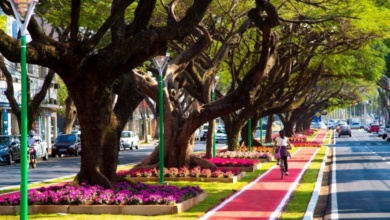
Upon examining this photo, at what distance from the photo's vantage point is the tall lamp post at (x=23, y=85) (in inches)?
496

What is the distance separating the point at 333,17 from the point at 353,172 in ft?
23.6

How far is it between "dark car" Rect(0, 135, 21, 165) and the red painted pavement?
15.9 meters

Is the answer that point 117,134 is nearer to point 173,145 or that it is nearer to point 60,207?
point 60,207

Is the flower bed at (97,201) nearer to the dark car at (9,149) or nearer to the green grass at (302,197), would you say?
the green grass at (302,197)

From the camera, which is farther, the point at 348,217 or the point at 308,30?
the point at 308,30

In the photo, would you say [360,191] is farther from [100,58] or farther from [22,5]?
[22,5]

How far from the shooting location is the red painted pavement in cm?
1809

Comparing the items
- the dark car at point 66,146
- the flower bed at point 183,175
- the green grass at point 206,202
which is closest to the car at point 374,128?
the dark car at point 66,146

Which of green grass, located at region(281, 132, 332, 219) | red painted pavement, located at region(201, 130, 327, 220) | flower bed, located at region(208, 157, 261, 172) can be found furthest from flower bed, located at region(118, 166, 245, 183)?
flower bed, located at region(208, 157, 261, 172)

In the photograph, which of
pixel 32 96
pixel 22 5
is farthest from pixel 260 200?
pixel 32 96

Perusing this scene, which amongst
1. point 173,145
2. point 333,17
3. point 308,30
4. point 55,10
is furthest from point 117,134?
point 308,30

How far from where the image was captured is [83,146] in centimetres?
2036

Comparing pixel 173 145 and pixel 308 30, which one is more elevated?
pixel 308 30

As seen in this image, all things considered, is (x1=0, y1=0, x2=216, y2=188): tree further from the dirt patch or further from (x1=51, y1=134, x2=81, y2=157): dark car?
(x1=51, y1=134, x2=81, y2=157): dark car
